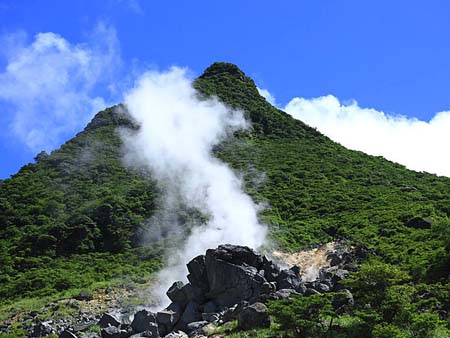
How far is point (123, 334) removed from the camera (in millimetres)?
27906

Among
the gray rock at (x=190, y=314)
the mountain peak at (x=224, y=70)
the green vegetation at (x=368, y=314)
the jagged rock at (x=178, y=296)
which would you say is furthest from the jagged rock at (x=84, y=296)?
the mountain peak at (x=224, y=70)

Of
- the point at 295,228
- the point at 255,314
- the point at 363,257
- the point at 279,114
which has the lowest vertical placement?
the point at 255,314

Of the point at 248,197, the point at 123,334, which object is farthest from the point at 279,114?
the point at 123,334

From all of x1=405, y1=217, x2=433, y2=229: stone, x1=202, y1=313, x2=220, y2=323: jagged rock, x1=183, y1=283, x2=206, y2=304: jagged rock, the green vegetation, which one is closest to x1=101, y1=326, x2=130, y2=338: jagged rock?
x1=202, y1=313, x2=220, y2=323: jagged rock

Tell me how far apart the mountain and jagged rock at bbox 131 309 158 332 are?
11.8 metres

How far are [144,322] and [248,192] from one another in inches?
1491

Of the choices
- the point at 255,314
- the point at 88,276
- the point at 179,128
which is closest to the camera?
the point at 255,314

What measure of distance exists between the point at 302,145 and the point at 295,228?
102ft

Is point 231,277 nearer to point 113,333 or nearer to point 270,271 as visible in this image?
point 270,271

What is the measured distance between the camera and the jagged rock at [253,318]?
2469 cm

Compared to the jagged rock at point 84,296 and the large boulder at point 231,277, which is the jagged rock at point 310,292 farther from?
the jagged rock at point 84,296

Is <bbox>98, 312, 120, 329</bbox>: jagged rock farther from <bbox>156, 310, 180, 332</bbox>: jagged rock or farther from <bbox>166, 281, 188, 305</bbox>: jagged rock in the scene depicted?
<bbox>166, 281, 188, 305</bbox>: jagged rock

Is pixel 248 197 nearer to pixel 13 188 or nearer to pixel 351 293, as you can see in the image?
pixel 13 188

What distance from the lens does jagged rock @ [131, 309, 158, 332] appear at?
27.8 meters
